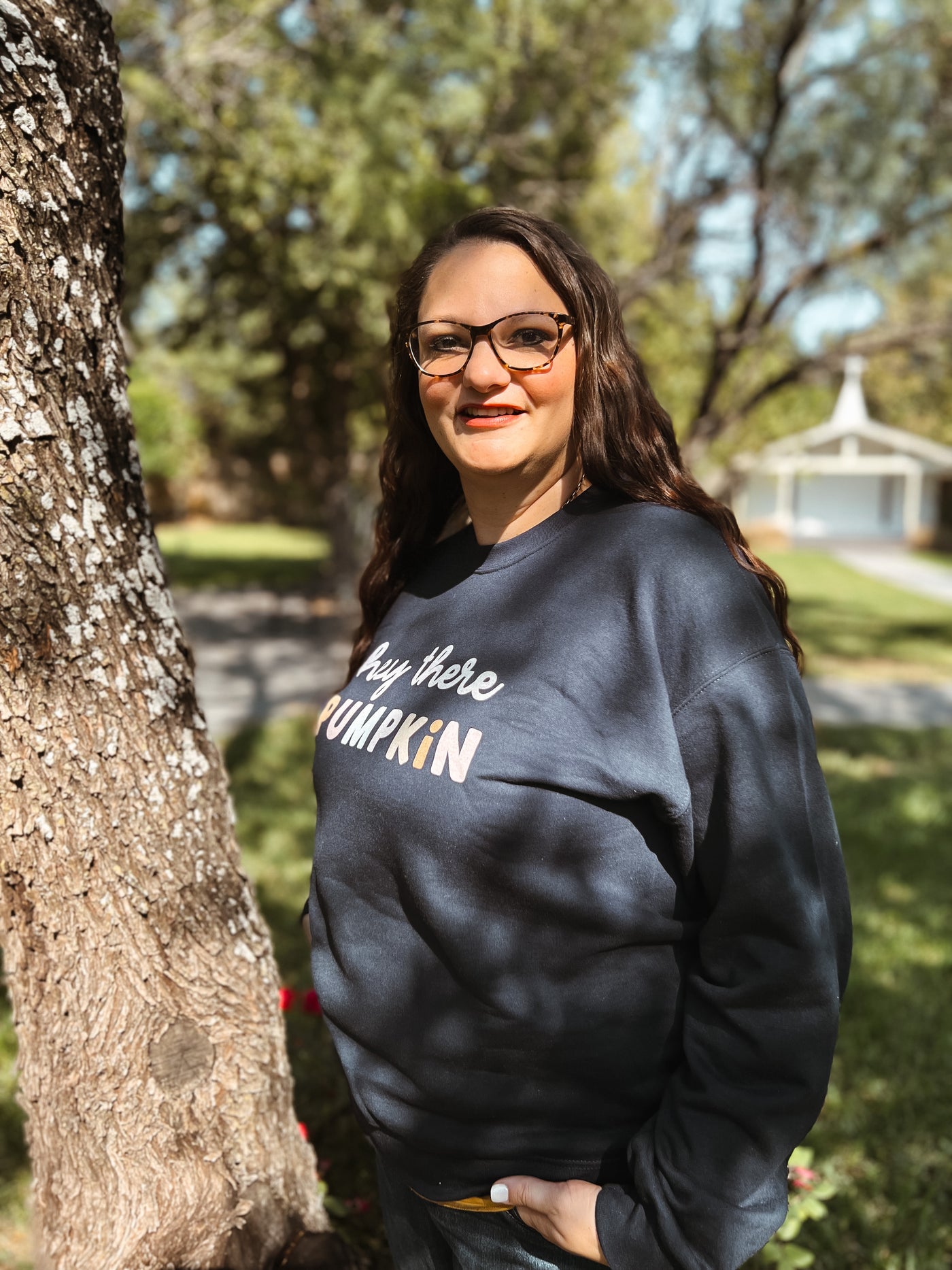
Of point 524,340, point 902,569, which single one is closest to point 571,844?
point 524,340

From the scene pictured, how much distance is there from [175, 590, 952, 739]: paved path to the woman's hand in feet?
16.7

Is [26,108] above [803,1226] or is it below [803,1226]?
above

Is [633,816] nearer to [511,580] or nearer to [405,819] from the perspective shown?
[405,819]

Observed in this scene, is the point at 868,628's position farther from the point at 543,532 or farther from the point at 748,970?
the point at 748,970

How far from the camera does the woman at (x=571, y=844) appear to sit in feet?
4.16

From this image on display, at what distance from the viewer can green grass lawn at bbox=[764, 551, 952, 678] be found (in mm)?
11453

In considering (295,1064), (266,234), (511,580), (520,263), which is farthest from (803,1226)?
(266,234)

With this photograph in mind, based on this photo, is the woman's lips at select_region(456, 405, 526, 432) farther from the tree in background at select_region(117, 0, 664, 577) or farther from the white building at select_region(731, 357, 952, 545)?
the white building at select_region(731, 357, 952, 545)

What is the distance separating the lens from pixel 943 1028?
12.6 feet

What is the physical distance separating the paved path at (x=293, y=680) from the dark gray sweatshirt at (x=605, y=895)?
4.99 metres

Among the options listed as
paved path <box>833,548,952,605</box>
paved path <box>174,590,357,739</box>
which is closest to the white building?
paved path <box>833,548,952,605</box>

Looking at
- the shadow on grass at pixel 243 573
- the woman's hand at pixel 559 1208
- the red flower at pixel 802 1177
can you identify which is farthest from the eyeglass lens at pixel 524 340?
the shadow on grass at pixel 243 573

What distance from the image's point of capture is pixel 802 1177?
6.86 feet

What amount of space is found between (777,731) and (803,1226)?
87.8 inches
